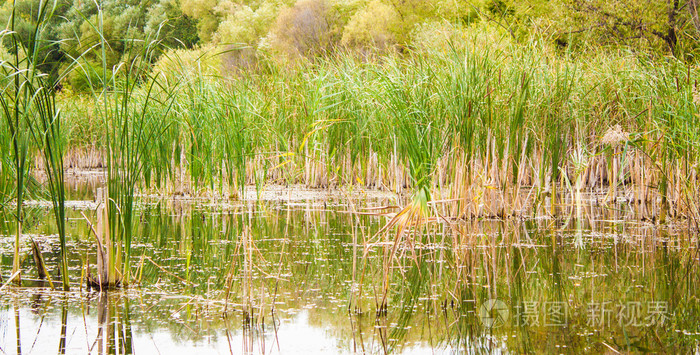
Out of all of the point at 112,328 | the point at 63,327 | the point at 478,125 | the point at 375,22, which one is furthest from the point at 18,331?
the point at 375,22

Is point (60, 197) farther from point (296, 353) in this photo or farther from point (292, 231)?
point (292, 231)

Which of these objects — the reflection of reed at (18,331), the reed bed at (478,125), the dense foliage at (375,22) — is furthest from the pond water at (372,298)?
the dense foliage at (375,22)

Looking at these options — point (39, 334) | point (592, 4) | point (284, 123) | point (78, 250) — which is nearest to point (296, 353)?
point (39, 334)

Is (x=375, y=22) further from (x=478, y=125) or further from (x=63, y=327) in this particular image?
(x=63, y=327)

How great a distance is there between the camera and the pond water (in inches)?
109

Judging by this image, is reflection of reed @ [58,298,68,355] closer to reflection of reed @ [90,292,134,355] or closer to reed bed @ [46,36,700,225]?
reflection of reed @ [90,292,134,355]

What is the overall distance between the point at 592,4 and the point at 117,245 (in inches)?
698

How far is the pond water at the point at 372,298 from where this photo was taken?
2768mm

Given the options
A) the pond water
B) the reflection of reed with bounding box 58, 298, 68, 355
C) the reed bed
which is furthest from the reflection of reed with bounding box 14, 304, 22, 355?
the reed bed

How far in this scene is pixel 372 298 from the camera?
3498 mm

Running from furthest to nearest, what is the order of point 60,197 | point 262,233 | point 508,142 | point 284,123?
point 284,123, point 508,142, point 262,233, point 60,197

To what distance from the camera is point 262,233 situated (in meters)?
5.61

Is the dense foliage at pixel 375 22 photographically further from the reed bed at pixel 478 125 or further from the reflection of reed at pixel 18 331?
the reflection of reed at pixel 18 331

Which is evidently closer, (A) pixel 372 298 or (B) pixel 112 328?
(B) pixel 112 328
